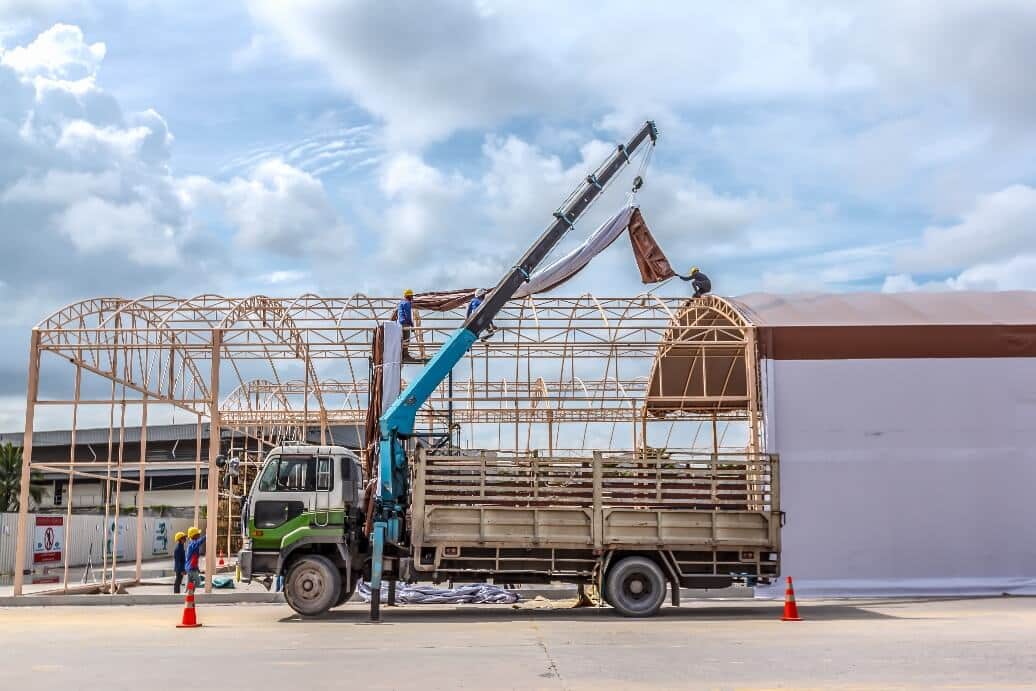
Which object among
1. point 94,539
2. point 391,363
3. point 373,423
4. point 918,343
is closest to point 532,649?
→ point 373,423

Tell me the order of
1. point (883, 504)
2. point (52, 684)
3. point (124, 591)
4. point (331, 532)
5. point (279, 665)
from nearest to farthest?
point (52, 684) → point (279, 665) → point (331, 532) → point (883, 504) → point (124, 591)

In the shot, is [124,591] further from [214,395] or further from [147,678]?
[147,678]

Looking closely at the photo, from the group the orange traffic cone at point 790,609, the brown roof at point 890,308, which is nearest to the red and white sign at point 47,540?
the brown roof at point 890,308

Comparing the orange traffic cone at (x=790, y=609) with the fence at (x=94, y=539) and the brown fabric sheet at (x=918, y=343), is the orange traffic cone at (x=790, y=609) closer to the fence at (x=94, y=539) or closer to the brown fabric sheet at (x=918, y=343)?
the brown fabric sheet at (x=918, y=343)

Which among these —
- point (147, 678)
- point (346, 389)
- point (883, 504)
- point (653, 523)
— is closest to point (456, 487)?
point (653, 523)

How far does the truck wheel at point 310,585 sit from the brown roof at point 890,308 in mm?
10204

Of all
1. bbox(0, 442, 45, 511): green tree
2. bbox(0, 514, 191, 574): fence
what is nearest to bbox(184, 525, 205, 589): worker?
bbox(0, 514, 191, 574): fence

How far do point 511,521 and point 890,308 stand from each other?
34.0ft

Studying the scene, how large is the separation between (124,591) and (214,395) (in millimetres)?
5212

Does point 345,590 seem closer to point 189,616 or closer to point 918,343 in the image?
point 189,616

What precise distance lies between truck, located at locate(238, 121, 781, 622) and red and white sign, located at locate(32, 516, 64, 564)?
16656 mm

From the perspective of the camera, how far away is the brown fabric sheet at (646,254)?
70.8 ft

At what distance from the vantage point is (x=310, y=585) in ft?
55.7

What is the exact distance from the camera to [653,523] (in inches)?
677
